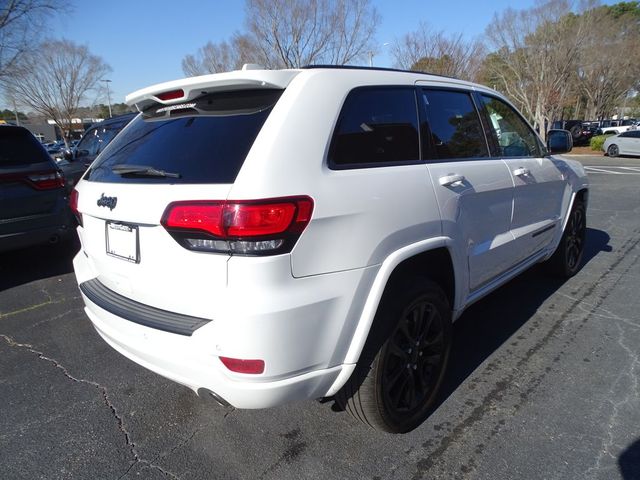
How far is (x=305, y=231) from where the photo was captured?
177cm

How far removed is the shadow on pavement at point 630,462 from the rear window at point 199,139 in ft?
7.46

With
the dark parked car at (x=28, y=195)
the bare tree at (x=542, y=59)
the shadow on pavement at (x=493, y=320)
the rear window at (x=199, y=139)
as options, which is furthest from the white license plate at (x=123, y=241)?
the bare tree at (x=542, y=59)

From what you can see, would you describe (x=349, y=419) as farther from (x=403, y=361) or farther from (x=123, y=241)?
(x=123, y=241)

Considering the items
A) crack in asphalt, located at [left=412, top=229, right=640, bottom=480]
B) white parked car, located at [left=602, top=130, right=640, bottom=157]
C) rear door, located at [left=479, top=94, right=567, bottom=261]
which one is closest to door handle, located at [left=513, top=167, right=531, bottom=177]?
rear door, located at [left=479, top=94, right=567, bottom=261]

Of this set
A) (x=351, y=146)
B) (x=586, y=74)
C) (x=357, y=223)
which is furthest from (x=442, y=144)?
(x=586, y=74)

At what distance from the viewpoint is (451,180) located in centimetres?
248

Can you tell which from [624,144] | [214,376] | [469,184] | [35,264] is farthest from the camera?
[624,144]

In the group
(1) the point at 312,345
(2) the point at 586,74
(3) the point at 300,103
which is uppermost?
(2) the point at 586,74

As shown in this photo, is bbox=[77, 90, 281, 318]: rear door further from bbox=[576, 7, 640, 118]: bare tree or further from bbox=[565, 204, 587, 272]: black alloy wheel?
bbox=[576, 7, 640, 118]: bare tree

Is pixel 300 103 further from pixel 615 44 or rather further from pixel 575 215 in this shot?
pixel 615 44

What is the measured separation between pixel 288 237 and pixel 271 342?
1.37 ft

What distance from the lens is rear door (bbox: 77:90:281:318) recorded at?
71.1 inches

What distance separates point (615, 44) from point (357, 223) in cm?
3740

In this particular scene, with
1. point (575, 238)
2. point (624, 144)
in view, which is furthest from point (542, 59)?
point (575, 238)
